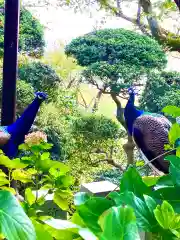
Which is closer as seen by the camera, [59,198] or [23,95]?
[59,198]

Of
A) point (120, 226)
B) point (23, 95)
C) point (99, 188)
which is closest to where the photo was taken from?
point (120, 226)

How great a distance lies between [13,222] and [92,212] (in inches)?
2.2

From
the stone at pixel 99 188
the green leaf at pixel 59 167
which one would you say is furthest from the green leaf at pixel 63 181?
the stone at pixel 99 188

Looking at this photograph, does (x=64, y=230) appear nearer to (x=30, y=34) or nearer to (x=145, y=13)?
(x=30, y=34)

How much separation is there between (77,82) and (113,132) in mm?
482

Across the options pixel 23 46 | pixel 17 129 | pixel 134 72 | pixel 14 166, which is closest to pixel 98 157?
pixel 134 72

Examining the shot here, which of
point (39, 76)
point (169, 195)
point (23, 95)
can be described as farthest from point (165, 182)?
point (39, 76)

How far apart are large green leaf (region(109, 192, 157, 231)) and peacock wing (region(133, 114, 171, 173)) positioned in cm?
126

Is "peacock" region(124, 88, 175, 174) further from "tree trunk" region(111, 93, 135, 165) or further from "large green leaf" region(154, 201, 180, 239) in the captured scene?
"large green leaf" region(154, 201, 180, 239)

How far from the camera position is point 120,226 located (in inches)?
7.5

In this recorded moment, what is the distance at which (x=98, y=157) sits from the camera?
246cm

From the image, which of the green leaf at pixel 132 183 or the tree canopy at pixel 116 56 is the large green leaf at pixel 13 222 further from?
the tree canopy at pixel 116 56

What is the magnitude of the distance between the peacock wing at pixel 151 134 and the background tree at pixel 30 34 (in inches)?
49.0

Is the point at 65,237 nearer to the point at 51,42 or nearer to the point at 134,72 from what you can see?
the point at 134,72
